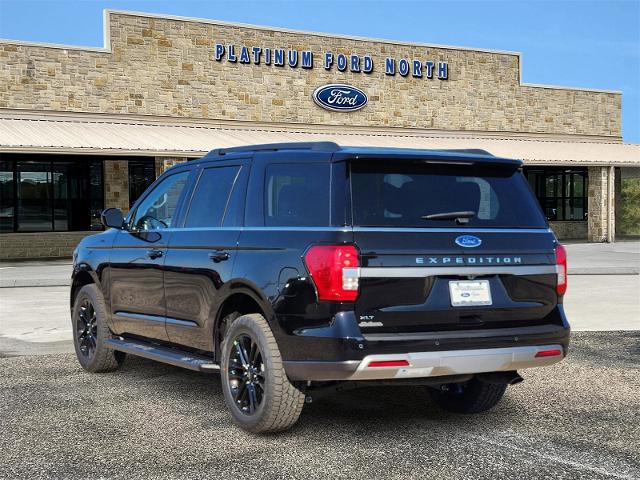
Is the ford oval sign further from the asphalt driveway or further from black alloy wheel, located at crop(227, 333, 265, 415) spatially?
black alloy wheel, located at crop(227, 333, 265, 415)

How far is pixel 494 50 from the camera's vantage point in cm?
3434

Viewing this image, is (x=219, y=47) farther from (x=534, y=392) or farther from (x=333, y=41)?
(x=534, y=392)

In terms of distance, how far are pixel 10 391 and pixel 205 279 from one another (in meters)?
2.30

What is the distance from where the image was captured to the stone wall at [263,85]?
2698cm

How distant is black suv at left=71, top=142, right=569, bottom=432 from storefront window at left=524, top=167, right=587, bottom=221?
31789 mm

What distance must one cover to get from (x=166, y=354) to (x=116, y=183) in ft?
72.5

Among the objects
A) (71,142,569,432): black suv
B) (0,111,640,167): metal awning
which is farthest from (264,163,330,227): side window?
(0,111,640,167): metal awning

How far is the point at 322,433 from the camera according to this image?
6.03 m

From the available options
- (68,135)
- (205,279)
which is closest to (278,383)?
(205,279)

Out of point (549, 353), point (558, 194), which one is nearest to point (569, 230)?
point (558, 194)

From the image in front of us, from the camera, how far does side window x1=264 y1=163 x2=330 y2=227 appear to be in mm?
5715

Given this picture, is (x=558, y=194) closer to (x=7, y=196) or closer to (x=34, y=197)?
(x=34, y=197)

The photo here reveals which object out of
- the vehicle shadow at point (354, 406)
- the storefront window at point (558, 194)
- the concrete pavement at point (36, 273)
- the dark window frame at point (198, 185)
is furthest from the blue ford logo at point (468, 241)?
the storefront window at point (558, 194)

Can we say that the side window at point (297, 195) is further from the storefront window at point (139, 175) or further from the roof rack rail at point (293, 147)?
the storefront window at point (139, 175)
